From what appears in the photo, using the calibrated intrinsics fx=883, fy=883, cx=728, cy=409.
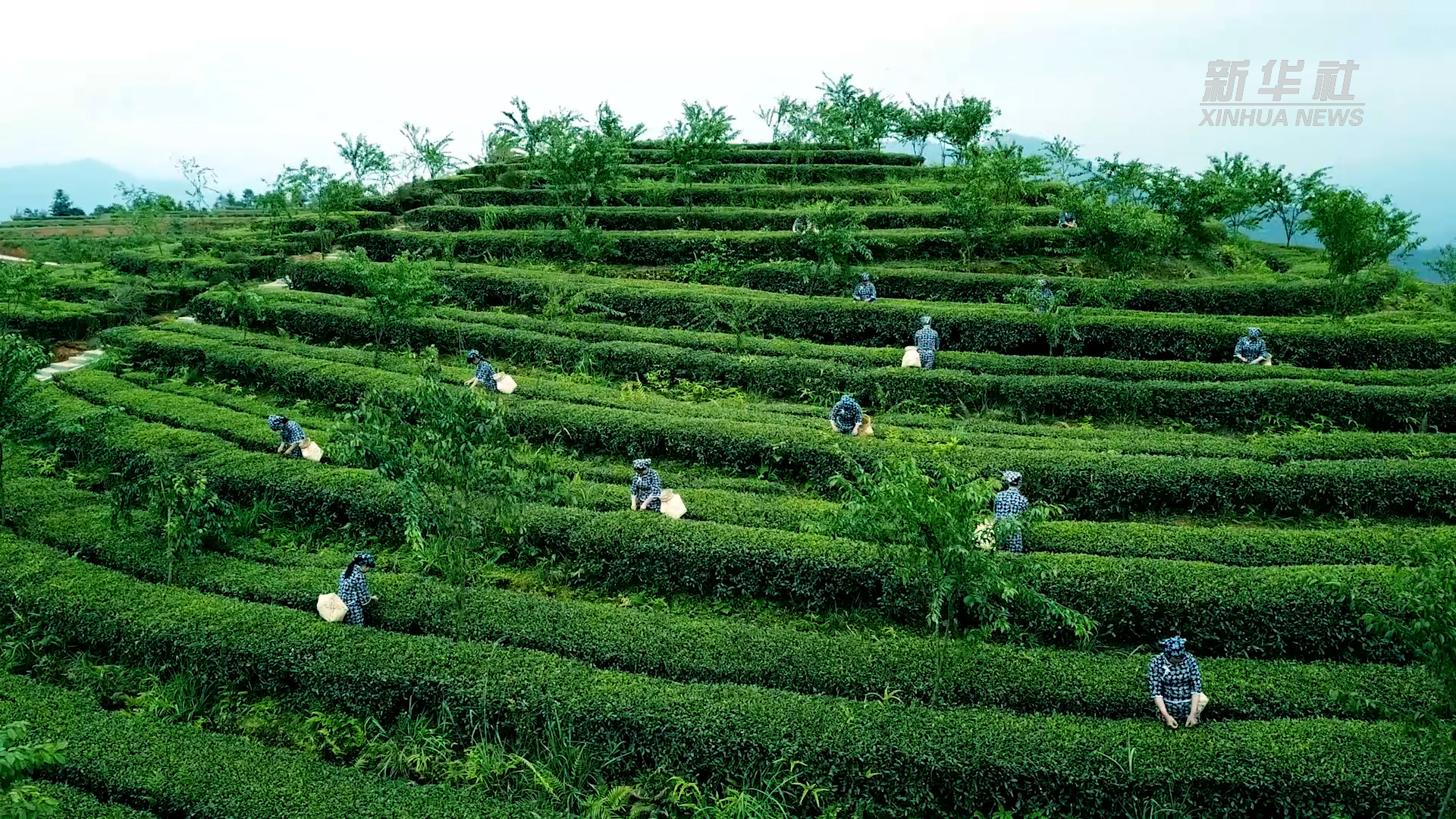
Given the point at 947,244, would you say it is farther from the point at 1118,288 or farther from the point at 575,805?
the point at 575,805

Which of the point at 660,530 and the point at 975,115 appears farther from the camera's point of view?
the point at 975,115

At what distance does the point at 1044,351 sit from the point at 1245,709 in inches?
441

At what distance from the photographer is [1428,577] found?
261 inches

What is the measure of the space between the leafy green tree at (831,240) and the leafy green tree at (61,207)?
3506cm

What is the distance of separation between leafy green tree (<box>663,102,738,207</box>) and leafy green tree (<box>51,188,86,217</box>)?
90.2ft

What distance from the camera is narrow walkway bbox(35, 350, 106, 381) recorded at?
17.8 meters

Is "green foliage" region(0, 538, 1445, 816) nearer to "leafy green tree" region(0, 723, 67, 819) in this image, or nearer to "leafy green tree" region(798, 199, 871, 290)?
"leafy green tree" region(0, 723, 67, 819)

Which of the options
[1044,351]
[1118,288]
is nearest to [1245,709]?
[1044,351]

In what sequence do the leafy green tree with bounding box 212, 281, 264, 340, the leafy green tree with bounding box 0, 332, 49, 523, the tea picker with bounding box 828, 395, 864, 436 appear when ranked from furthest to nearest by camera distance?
1. the leafy green tree with bounding box 212, 281, 264, 340
2. the tea picker with bounding box 828, 395, 864, 436
3. the leafy green tree with bounding box 0, 332, 49, 523

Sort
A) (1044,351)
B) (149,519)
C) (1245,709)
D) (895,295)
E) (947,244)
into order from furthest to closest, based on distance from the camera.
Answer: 1. (947,244)
2. (895,295)
3. (1044,351)
4. (149,519)
5. (1245,709)

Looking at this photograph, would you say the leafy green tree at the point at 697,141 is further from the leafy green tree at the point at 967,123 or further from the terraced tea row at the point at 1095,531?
the terraced tea row at the point at 1095,531

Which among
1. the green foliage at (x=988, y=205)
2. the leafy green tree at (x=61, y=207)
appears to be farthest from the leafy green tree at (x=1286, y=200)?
the leafy green tree at (x=61, y=207)

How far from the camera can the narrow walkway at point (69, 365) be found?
17.8 meters

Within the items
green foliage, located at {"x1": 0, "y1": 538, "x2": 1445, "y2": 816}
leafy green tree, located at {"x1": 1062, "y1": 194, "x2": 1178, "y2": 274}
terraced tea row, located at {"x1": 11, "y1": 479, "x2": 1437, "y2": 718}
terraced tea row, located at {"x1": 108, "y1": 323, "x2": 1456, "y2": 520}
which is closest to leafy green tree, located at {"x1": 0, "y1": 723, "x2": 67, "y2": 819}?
green foliage, located at {"x1": 0, "y1": 538, "x2": 1445, "y2": 816}
